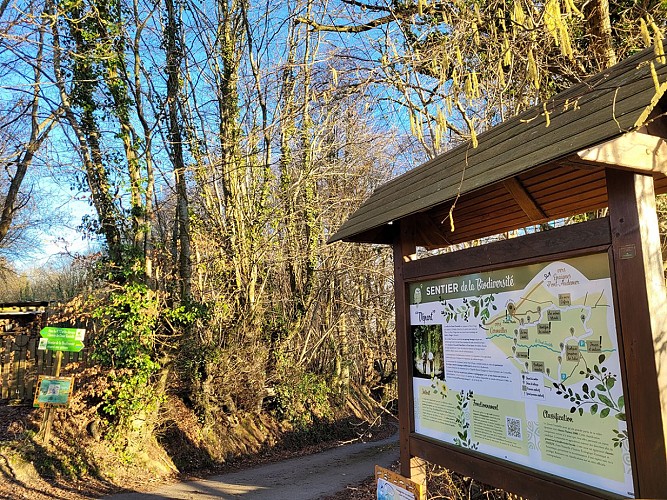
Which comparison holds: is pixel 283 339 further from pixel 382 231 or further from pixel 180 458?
pixel 382 231

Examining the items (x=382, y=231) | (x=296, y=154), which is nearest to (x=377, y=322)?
(x=296, y=154)

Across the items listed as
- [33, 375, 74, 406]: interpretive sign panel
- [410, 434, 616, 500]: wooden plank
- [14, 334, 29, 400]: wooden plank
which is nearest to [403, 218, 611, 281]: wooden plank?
[410, 434, 616, 500]: wooden plank

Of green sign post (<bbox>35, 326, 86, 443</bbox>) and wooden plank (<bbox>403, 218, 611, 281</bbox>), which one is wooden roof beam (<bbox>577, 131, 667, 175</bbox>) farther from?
green sign post (<bbox>35, 326, 86, 443</bbox>)

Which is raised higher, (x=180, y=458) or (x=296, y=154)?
(x=296, y=154)

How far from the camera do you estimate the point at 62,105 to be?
35.3 feet

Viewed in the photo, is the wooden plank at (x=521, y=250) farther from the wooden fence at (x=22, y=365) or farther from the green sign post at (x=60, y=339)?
the wooden fence at (x=22, y=365)

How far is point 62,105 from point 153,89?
7.01ft

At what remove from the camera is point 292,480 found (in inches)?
401

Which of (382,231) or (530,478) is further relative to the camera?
(382,231)

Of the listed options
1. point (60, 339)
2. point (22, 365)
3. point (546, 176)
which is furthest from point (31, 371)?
point (546, 176)

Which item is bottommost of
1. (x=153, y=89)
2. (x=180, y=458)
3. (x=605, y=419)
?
(x=180, y=458)

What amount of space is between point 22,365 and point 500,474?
1281cm

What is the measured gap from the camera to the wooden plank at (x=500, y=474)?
109 inches

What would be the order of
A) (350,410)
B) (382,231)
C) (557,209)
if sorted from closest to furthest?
(557,209)
(382,231)
(350,410)
